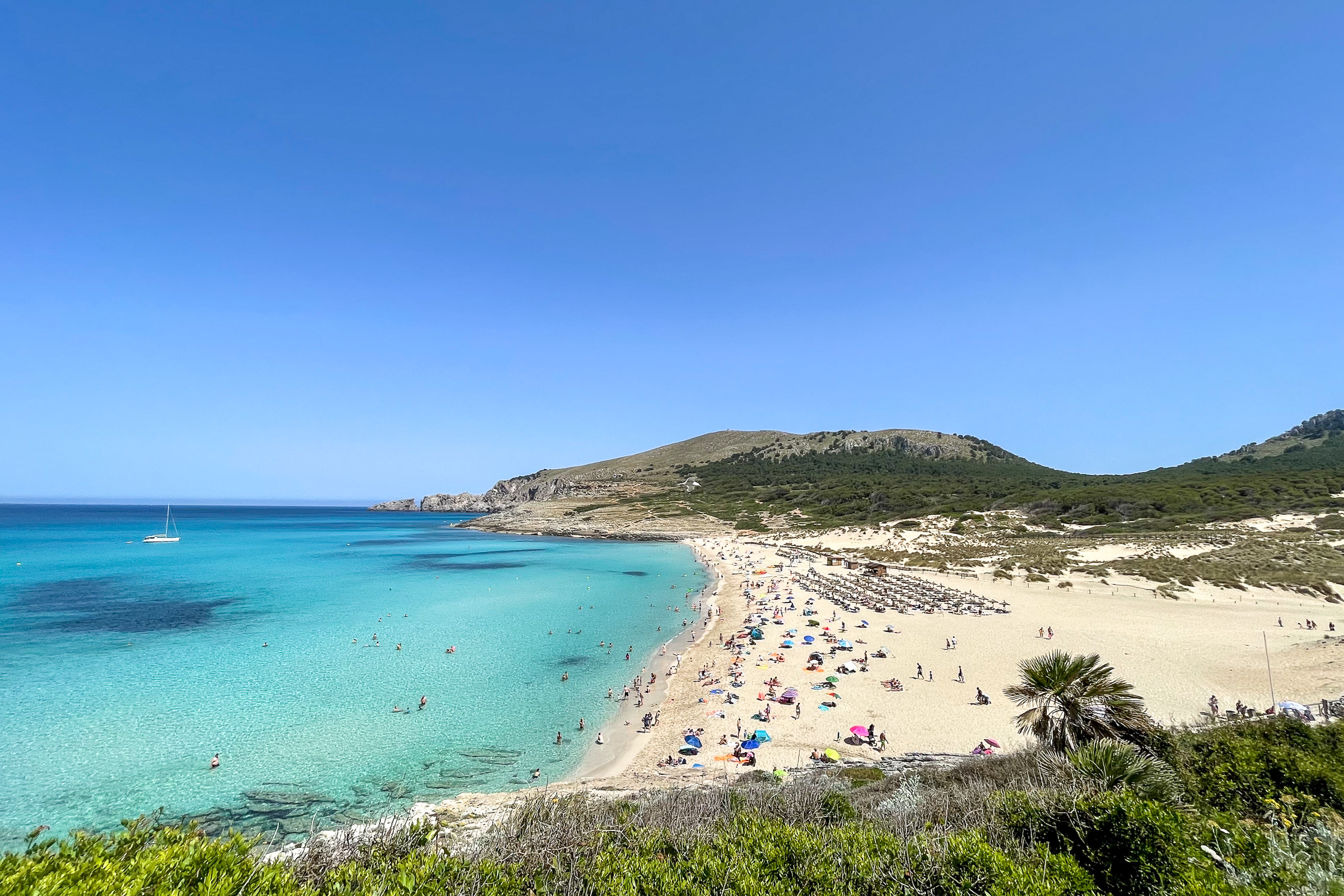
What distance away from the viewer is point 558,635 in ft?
109

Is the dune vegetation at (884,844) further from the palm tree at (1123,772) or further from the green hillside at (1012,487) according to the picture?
the green hillside at (1012,487)

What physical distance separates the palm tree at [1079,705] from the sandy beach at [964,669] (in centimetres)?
654

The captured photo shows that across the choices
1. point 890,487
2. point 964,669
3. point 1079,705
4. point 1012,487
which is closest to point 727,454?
point 890,487

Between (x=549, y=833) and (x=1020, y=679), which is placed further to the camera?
(x=1020, y=679)

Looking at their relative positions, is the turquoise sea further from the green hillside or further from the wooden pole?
the green hillside

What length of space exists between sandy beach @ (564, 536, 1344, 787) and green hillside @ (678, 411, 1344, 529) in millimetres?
33652

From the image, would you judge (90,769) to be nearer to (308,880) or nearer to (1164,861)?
(308,880)

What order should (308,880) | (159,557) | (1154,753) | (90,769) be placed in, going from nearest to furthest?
1. (308,880)
2. (1154,753)
3. (90,769)
4. (159,557)

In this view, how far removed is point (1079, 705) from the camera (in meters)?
11.1

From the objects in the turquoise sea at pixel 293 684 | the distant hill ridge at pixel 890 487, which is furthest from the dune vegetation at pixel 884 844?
the distant hill ridge at pixel 890 487

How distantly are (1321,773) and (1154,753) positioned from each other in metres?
2.06

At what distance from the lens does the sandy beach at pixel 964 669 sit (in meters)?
17.9

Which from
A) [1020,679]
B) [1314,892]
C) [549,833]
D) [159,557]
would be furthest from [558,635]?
[159,557]

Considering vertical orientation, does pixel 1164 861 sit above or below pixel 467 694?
above
